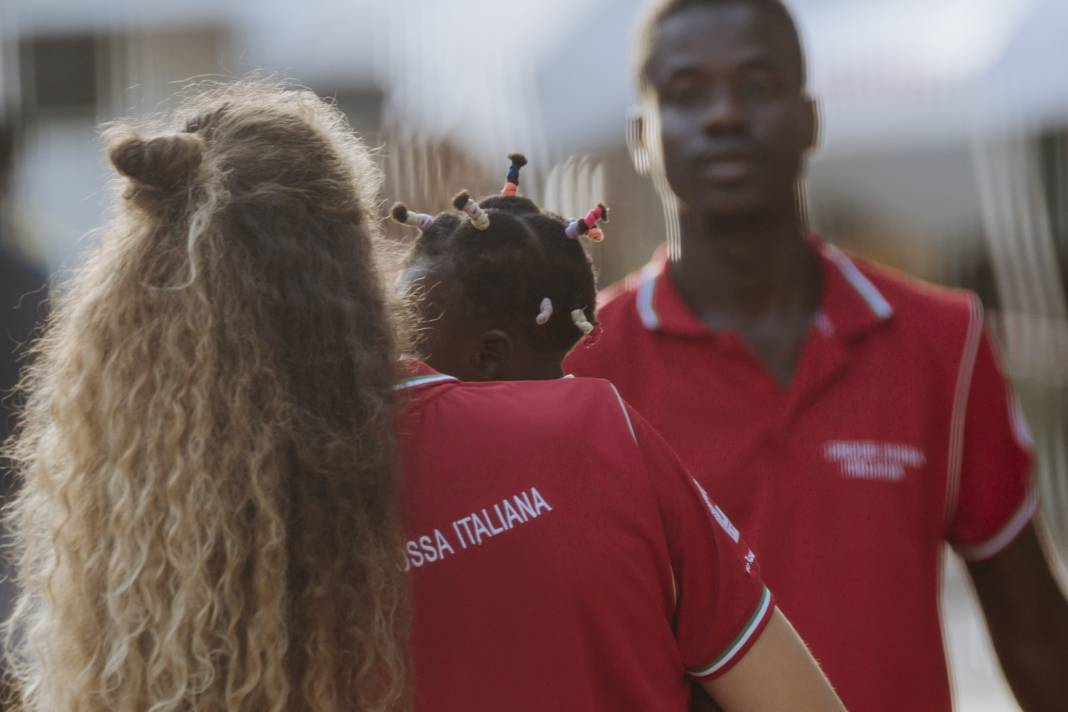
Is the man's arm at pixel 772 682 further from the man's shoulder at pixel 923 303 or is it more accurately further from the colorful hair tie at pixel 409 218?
the man's shoulder at pixel 923 303

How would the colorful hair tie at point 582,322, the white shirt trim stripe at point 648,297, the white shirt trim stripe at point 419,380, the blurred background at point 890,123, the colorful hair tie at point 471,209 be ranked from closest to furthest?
the white shirt trim stripe at point 419,380
the colorful hair tie at point 471,209
the colorful hair tie at point 582,322
the white shirt trim stripe at point 648,297
the blurred background at point 890,123

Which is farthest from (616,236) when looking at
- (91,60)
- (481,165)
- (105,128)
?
(91,60)

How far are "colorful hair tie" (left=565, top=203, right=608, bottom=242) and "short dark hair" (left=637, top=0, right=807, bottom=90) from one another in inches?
26.9

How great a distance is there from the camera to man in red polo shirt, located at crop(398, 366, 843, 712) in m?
1.52

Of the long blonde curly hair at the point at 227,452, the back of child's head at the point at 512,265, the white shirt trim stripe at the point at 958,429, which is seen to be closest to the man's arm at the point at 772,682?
the long blonde curly hair at the point at 227,452

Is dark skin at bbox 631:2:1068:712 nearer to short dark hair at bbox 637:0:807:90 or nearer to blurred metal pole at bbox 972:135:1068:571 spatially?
short dark hair at bbox 637:0:807:90

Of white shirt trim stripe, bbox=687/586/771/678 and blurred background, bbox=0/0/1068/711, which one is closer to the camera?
white shirt trim stripe, bbox=687/586/771/678

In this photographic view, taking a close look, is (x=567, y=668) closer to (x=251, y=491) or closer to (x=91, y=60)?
(x=251, y=491)

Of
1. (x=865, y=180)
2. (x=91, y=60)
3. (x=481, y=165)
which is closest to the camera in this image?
(x=481, y=165)

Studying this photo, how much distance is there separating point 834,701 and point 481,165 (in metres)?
2.88

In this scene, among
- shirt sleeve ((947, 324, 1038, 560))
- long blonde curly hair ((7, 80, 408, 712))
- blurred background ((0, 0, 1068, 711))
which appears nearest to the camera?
long blonde curly hair ((7, 80, 408, 712))

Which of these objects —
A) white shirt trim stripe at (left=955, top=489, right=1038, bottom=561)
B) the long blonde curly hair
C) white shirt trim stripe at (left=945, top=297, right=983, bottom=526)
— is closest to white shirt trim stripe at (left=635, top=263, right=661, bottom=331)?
white shirt trim stripe at (left=945, top=297, right=983, bottom=526)

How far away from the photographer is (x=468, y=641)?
5.04 ft

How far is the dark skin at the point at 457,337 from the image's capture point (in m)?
1.79
